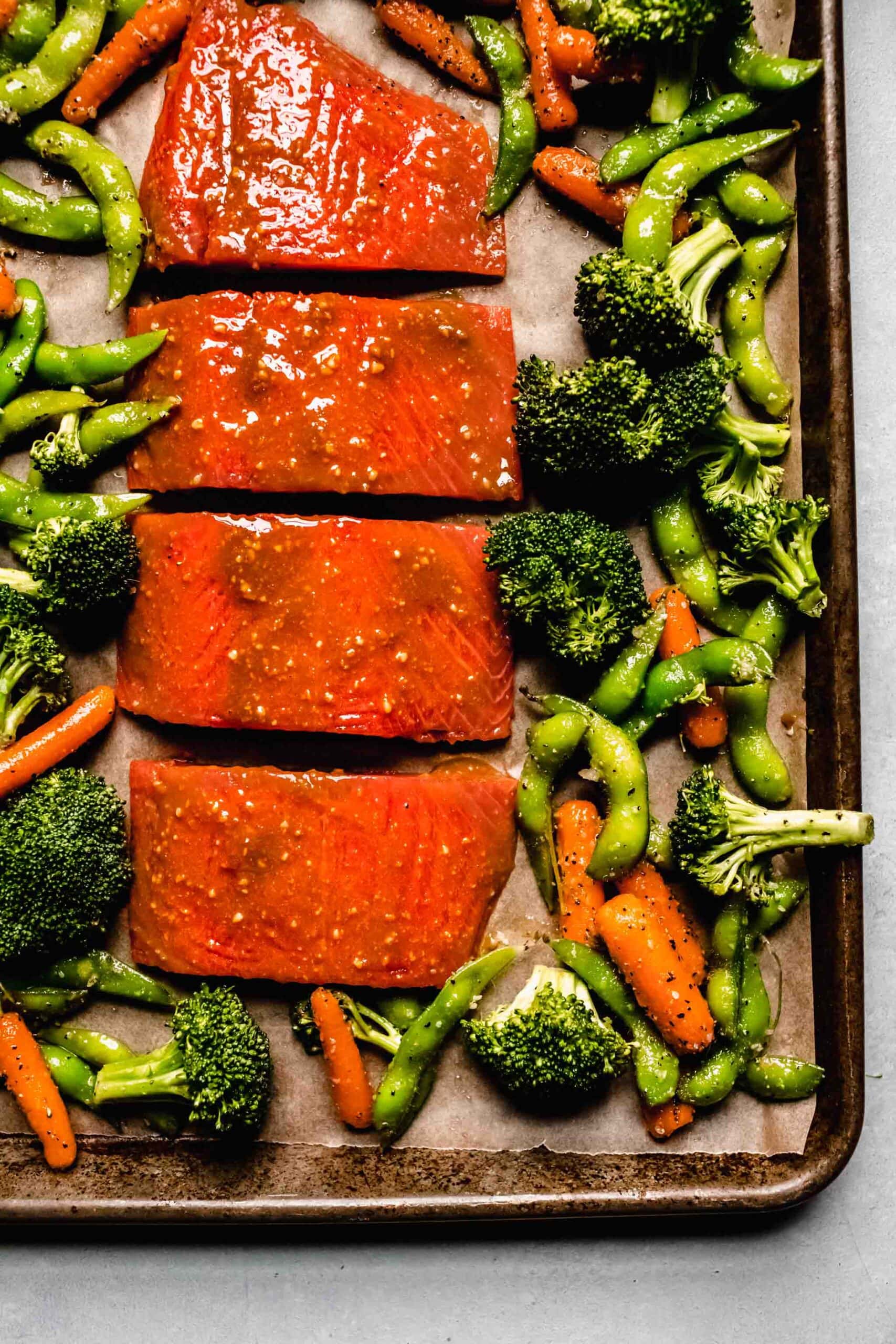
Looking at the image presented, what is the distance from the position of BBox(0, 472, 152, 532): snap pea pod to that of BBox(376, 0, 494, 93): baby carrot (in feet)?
6.18

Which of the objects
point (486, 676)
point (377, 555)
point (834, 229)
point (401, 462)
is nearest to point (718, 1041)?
point (486, 676)

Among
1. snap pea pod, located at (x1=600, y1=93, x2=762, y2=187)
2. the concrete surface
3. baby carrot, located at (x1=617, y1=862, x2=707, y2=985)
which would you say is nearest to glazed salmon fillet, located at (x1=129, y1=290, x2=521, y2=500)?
snap pea pod, located at (x1=600, y1=93, x2=762, y2=187)

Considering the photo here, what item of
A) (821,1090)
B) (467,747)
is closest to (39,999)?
(467,747)

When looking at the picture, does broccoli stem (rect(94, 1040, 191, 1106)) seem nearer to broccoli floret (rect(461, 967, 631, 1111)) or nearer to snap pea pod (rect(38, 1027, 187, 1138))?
snap pea pod (rect(38, 1027, 187, 1138))

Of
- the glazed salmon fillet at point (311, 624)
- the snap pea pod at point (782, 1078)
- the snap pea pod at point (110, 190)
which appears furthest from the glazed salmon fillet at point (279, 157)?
the snap pea pod at point (782, 1078)

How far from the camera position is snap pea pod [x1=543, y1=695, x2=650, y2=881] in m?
3.47

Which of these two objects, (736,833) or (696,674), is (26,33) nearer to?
(696,674)

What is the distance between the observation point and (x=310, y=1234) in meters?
3.62

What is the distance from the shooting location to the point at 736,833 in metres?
3.48

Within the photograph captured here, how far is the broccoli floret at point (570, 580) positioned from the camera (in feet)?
11.1

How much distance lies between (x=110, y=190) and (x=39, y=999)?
2.79 m

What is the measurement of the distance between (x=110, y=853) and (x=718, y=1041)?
2.18 metres

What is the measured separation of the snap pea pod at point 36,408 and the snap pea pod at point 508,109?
5.17ft

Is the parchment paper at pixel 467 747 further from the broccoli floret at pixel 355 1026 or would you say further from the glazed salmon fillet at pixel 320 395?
the glazed salmon fillet at pixel 320 395
